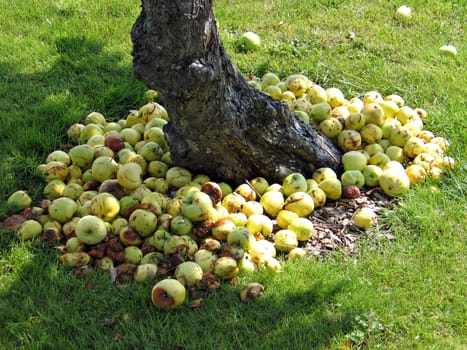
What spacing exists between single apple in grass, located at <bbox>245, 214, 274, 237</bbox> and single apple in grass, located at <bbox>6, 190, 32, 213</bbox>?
5.81ft

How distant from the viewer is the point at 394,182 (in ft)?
14.9

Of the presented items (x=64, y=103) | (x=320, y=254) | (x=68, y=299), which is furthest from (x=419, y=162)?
(x=64, y=103)

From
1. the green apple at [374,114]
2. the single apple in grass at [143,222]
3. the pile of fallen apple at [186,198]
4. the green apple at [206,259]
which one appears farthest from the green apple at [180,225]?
the green apple at [374,114]

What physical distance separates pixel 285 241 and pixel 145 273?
1.04 meters

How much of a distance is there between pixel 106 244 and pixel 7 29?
13.3 feet

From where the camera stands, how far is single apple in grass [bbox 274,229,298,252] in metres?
4.10

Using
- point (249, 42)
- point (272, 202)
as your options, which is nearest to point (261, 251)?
point (272, 202)

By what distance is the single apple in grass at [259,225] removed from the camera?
417cm

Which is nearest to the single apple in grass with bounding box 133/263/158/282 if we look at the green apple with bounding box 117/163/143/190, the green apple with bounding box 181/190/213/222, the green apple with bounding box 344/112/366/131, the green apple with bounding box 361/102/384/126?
the green apple with bounding box 181/190/213/222

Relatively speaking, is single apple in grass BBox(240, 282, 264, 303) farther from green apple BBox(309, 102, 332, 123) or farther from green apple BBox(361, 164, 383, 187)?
green apple BBox(309, 102, 332, 123)

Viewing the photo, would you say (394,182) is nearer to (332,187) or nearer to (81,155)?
(332,187)

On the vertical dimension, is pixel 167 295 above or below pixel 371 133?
below

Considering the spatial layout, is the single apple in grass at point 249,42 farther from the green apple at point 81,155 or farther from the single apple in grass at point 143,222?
the single apple in grass at point 143,222

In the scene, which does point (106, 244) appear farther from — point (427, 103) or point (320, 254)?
point (427, 103)
